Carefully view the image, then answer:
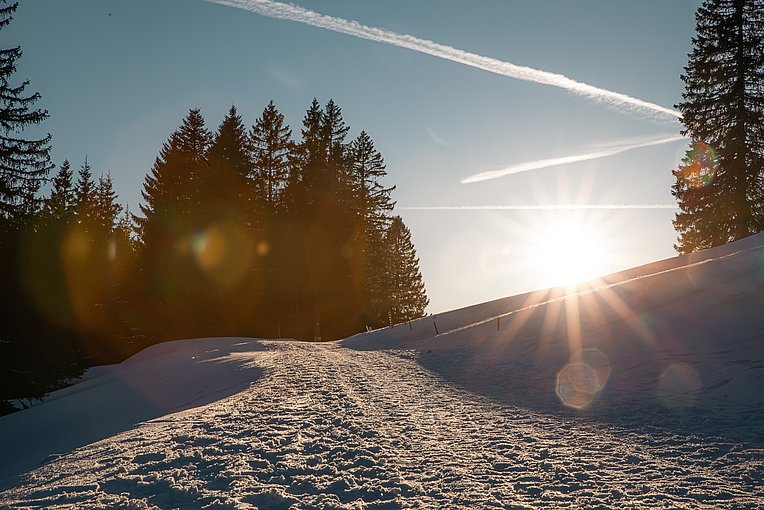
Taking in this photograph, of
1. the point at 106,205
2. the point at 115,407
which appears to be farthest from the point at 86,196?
the point at 115,407

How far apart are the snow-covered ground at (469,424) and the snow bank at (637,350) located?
0.05m

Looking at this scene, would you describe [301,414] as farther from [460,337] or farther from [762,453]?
[460,337]

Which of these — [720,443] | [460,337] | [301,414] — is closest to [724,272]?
[460,337]

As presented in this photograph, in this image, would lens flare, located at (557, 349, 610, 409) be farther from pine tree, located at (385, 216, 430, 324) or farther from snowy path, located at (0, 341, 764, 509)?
pine tree, located at (385, 216, 430, 324)

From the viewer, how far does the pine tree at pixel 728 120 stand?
28.5 metres

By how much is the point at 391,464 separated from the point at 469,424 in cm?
221

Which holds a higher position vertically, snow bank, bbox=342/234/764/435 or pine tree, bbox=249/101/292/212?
pine tree, bbox=249/101/292/212

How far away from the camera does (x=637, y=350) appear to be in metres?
10.5

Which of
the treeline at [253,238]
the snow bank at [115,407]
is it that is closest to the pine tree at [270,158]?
the treeline at [253,238]

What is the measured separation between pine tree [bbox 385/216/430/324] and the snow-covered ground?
4077 centimetres

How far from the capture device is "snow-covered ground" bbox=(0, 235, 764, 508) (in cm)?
446

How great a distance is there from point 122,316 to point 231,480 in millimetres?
33222

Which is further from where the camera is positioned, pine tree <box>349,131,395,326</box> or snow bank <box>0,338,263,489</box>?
pine tree <box>349,131,395,326</box>

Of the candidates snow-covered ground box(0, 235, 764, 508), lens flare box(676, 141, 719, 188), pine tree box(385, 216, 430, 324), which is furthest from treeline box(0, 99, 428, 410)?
lens flare box(676, 141, 719, 188)
